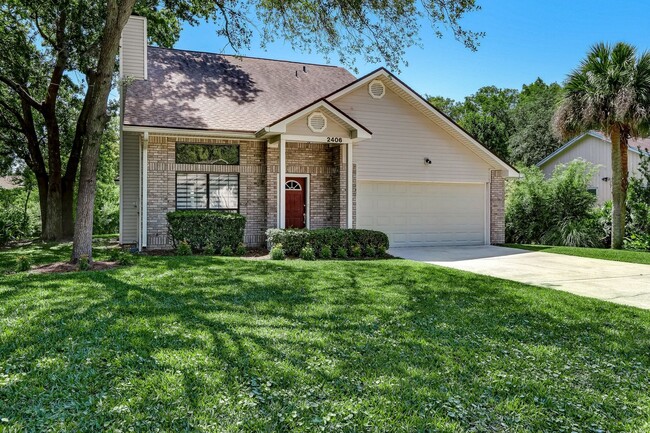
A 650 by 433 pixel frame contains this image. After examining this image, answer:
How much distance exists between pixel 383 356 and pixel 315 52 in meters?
10.7

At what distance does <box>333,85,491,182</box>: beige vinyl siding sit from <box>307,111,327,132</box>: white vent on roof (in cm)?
184

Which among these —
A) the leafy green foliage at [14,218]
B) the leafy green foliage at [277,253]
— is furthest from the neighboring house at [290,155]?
the leafy green foliage at [14,218]

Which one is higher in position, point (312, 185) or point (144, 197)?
point (312, 185)

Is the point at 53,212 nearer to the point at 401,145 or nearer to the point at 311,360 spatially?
the point at 401,145

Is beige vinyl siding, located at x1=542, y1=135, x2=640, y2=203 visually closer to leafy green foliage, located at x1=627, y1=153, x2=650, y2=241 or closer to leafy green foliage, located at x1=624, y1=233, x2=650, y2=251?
leafy green foliage, located at x1=627, y1=153, x2=650, y2=241

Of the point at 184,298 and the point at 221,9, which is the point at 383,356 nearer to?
the point at 184,298

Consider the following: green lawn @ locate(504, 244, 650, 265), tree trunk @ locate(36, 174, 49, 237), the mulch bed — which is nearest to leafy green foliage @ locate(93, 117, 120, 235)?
tree trunk @ locate(36, 174, 49, 237)

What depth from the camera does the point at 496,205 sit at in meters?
16.6

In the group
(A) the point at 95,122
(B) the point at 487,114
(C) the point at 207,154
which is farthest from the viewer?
(B) the point at 487,114

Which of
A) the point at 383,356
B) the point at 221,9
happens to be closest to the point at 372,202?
the point at 221,9

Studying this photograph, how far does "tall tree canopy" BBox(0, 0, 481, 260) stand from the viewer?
936 cm

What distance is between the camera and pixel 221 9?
13406mm

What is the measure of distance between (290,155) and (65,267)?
7243 mm

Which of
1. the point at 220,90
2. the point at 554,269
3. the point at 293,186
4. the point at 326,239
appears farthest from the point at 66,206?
the point at 554,269
